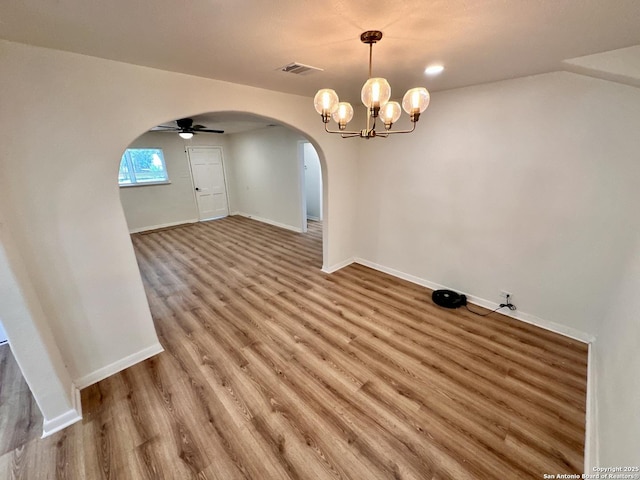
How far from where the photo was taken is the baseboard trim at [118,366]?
207 centimetres

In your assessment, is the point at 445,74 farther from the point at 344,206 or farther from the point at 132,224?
the point at 132,224

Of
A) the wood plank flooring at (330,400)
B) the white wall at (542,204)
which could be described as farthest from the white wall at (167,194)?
the white wall at (542,204)

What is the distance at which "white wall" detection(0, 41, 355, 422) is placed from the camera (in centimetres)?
161

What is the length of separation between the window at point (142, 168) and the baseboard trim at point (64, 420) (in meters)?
5.54

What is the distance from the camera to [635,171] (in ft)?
6.59

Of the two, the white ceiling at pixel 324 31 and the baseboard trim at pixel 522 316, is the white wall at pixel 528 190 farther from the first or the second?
the white ceiling at pixel 324 31

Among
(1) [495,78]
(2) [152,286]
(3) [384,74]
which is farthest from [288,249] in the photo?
(1) [495,78]

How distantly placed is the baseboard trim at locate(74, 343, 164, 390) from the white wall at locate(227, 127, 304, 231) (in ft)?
13.8

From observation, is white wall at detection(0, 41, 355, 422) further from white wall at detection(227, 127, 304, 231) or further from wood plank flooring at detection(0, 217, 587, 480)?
white wall at detection(227, 127, 304, 231)

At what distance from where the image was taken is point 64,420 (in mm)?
1766

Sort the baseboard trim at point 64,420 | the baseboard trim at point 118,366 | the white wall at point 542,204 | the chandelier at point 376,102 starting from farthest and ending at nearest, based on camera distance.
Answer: the baseboard trim at point 118,366 → the white wall at point 542,204 → the baseboard trim at point 64,420 → the chandelier at point 376,102

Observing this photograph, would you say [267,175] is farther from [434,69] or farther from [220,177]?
[434,69]

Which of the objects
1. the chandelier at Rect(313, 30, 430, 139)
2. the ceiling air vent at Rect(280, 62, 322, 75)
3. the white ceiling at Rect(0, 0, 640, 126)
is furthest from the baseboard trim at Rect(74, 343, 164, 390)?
the ceiling air vent at Rect(280, 62, 322, 75)

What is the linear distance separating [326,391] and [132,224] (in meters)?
6.61
